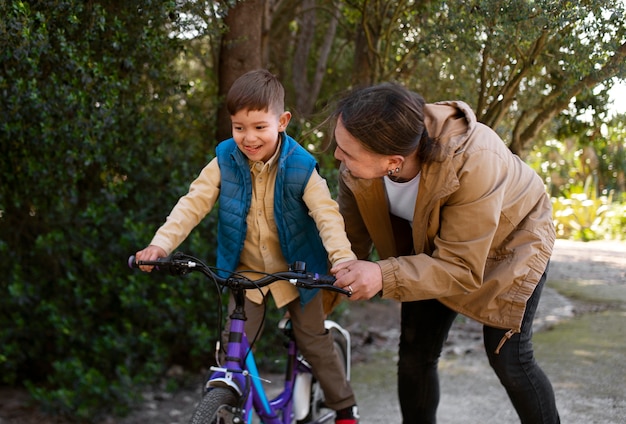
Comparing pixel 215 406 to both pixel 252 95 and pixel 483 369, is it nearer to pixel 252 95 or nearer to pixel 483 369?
pixel 252 95

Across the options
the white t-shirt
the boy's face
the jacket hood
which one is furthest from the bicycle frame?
the jacket hood

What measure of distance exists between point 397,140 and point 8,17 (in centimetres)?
215

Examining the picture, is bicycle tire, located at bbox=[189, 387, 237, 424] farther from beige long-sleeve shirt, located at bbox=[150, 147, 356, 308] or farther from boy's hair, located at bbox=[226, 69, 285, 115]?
boy's hair, located at bbox=[226, 69, 285, 115]

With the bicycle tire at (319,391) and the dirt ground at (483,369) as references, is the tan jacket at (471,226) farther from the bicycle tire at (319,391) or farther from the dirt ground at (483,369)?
the dirt ground at (483,369)

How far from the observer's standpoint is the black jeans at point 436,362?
2887 mm

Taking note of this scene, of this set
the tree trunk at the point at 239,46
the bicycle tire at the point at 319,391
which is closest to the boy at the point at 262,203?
the bicycle tire at the point at 319,391

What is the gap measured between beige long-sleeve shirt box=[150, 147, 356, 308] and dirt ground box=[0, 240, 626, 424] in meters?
1.53

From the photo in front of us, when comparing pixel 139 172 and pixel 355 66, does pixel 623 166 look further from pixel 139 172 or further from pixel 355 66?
pixel 139 172

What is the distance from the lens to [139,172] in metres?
4.87

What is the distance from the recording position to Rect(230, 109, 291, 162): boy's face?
9.84 feet

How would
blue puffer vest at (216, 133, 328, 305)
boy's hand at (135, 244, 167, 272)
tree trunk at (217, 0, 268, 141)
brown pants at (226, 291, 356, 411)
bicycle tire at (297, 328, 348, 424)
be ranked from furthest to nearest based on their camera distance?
tree trunk at (217, 0, 268, 141), bicycle tire at (297, 328, 348, 424), brown pants at (226, 291, 356, 411), blue puffer vest at (216, 133, 328, 305), boy's hand at (135, 244, 167, 272)

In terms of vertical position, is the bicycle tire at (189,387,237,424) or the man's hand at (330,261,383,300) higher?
the man's hand at (330,261,383,300)

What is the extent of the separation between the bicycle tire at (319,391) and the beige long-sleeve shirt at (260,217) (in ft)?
2.00

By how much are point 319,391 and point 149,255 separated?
1.46 meters
